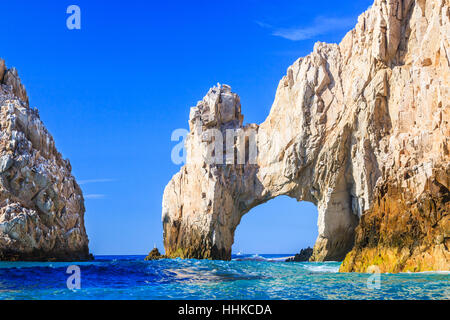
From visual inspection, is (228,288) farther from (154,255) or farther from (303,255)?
(303,255)

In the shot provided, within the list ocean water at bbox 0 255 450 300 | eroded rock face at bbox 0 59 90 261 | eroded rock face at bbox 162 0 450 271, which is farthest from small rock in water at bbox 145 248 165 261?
ocean water at bbox 0 255 450 300

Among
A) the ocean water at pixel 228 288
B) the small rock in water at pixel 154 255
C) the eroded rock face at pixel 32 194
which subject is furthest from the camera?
the small rock in water at pixel 154 255

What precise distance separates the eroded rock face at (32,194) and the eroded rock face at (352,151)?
29.6 ft

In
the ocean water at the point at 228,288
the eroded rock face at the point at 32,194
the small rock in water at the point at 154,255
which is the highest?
the eroded rock face at the point at 32,194

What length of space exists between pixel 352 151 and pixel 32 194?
25.0 meters

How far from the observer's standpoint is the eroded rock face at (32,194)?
36.7 metres

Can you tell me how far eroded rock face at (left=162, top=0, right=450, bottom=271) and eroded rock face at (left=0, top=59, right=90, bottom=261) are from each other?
9.02 meters

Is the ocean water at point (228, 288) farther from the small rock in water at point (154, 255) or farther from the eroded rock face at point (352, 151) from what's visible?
the small rock in water at point (154, 255)

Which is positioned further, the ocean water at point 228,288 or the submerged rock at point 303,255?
the submerged rock at point 303,255

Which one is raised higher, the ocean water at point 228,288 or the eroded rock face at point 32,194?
the eroded rock face at point 32,194

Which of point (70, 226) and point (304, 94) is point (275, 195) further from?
point (70, 226)

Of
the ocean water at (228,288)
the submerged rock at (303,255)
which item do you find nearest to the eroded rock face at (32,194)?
the submerged rock at (303,255)

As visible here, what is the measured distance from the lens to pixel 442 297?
1134cm
